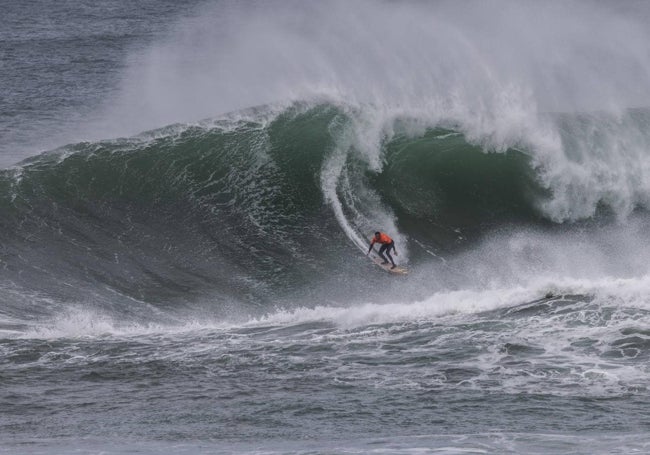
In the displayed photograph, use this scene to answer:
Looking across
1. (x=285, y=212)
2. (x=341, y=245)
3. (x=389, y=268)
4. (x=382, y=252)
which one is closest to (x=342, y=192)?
(x=285, y=212)

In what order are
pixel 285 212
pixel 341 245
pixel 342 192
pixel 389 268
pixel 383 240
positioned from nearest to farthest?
pixel 383 240 → pixel 389 268 → pixel 341 245 → pixel 285 212 → pixel 342 192

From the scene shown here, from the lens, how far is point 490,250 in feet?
82.6

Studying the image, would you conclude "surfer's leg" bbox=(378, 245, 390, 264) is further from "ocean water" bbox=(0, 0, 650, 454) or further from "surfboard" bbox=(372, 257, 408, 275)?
"ocean water" bbox=(0, 0, 650, 454)

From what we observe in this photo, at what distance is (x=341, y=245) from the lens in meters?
25.4

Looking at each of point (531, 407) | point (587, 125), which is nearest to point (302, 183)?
point (587, 125)

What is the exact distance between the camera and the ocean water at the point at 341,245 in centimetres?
1644

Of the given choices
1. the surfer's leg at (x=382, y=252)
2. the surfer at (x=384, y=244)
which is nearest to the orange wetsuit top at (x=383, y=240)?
the surfer at (x=384, y=244)

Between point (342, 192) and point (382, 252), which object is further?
point (342, 192)

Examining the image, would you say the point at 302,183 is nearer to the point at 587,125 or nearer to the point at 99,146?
the point at 99,146

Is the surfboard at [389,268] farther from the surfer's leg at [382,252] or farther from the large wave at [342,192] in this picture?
the large wave at [342,192]

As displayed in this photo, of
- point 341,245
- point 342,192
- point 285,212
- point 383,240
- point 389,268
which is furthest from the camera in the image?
point 342,192

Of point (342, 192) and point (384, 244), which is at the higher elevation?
point (342, 192)

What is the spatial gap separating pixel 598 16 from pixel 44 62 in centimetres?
2423

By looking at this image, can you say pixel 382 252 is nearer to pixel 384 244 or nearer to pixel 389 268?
pixel 384 244
